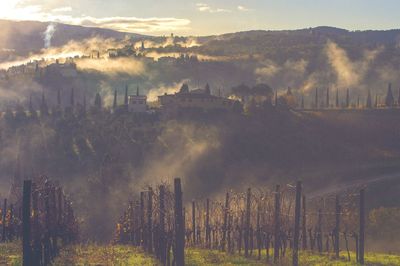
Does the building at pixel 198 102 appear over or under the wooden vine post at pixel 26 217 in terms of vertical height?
under

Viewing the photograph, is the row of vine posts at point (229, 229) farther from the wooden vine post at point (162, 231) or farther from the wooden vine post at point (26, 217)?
the wooden vine post at point (26, 217)

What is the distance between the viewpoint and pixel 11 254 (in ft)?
123

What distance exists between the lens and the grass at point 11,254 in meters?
33.5

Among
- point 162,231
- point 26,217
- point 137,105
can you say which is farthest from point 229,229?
point 137,105

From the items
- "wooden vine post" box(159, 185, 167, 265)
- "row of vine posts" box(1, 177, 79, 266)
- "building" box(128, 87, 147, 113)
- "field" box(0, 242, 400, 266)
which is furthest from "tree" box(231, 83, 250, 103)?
"wooden vine post" box(159, 185, 167, 265)

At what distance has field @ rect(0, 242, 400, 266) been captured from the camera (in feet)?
115

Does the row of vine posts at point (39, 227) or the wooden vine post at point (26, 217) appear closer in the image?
the wooden vine post at point (26, 217)

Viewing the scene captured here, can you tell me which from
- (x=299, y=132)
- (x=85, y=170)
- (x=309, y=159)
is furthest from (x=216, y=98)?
(x=85, y=170)

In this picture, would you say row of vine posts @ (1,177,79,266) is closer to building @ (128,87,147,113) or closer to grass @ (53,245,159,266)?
grass @ (53,245,159,266)

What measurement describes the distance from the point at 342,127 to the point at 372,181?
34.3 m

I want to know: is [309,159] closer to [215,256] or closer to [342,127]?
[342,127]

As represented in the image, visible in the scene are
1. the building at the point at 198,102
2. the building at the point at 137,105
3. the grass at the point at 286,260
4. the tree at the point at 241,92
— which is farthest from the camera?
the tree at the point at 241,92

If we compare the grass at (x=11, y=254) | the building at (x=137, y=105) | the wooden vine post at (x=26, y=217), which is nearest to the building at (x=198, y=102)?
the building at (x=137, y=105)

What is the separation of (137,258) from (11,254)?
8175mm
